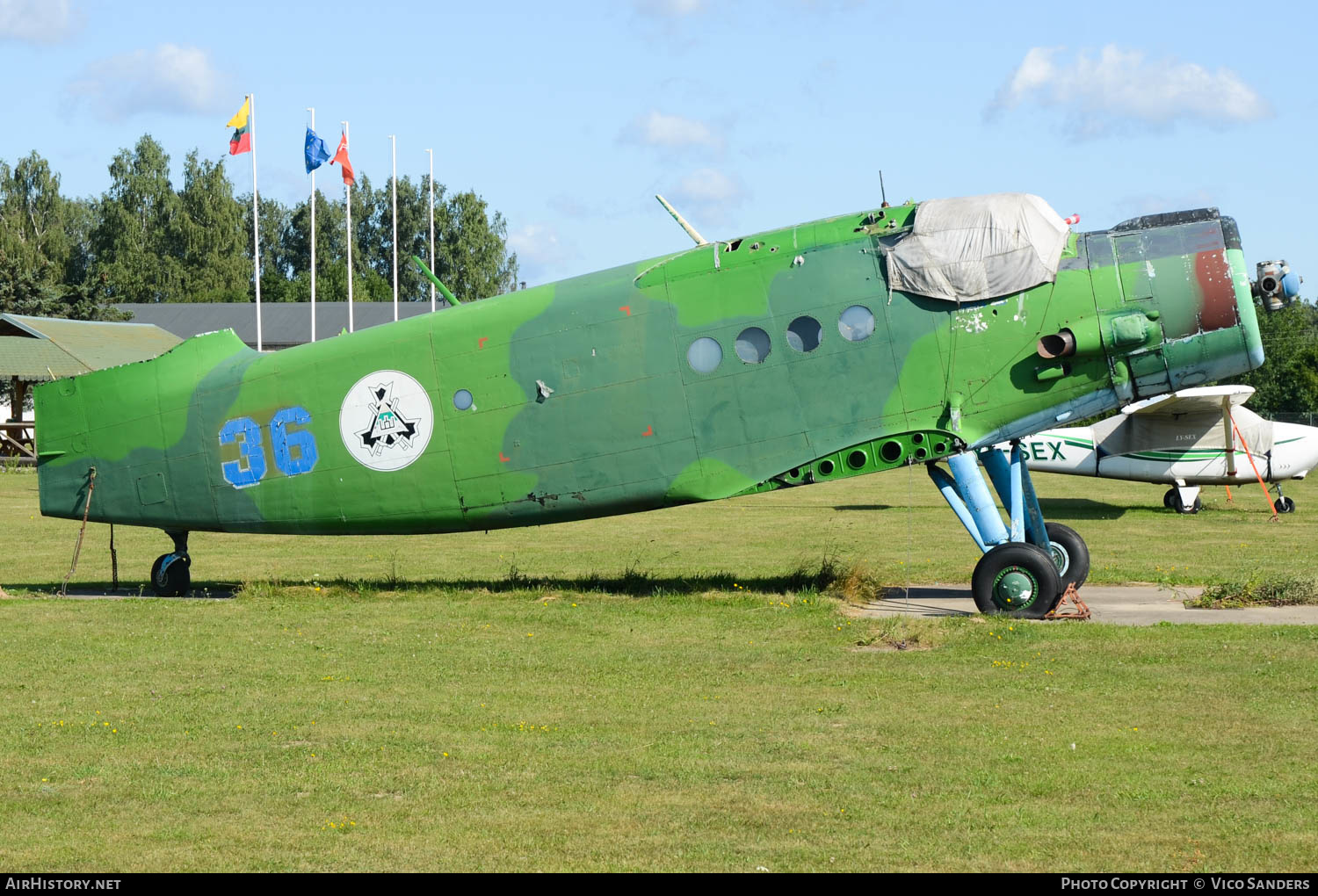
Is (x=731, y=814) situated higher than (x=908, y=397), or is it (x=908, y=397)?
(x=908, y=397)

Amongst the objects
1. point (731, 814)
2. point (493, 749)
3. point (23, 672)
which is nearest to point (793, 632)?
point (493, 749)

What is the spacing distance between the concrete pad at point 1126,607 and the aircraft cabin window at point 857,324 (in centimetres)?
349

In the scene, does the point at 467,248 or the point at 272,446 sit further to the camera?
the point at 467,248

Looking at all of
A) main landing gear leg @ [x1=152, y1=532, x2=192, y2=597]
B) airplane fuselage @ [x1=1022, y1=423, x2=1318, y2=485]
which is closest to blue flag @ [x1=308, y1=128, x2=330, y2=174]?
airplane fuselage @ [x1=1022, y1=423, x2=1318, y2=485]

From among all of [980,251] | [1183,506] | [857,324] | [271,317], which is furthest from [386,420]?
[271,317]

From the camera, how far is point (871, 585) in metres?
19.1

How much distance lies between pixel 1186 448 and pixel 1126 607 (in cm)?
2055

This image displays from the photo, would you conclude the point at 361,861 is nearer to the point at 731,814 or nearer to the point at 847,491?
the point at 731,814

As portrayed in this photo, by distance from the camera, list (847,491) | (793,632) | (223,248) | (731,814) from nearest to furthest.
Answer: (731,814)
(793,632)
(847,491)
(223,248)

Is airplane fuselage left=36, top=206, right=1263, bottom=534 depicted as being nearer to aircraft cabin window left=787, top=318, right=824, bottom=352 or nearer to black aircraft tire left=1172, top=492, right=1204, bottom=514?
aircraft cabin window left=787, top=318, right=824, bottom=352

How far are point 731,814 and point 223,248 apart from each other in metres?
129

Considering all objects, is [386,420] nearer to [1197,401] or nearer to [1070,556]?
[1070,556]

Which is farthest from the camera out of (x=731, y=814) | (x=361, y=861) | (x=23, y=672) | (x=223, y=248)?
(x=223, y=248)

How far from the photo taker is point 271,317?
354 feet
